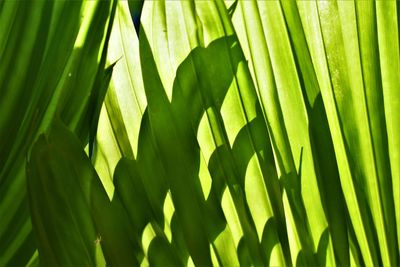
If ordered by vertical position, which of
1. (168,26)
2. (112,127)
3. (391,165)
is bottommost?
(391,165)

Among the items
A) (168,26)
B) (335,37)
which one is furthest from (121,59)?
(335,37)

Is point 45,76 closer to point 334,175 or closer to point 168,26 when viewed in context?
point 168,26

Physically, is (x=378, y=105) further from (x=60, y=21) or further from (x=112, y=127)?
(x=60, y=21)

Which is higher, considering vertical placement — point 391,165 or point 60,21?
point 60,21

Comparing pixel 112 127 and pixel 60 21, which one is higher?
pixel 60 21

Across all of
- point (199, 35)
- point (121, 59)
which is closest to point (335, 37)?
point (199, 35)
